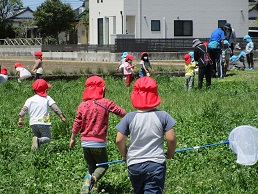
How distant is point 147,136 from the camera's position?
20.0 feet

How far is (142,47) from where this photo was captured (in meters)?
39.4

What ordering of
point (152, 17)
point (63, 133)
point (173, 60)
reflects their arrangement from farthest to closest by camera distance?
point (152, 17) → point (173, 60) → point (63, 133)

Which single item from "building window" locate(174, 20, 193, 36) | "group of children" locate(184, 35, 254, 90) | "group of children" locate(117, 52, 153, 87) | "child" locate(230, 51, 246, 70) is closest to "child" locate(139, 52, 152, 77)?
"group of children" locate(117, 52, 153, 87)

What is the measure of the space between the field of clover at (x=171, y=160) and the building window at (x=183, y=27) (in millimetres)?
30779

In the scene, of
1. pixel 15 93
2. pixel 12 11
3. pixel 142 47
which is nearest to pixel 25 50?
pixel 142 47

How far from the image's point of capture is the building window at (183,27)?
4611 centimetres

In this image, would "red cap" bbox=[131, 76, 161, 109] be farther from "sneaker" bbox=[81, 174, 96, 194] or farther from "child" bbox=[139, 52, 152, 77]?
"child" bbox=[139, 52, 152, 77]

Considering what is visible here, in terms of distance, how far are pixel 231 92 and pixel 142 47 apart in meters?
23.0

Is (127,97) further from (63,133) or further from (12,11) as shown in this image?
(12,11)

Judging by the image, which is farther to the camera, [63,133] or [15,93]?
[15,93]

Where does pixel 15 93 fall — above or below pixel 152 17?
below

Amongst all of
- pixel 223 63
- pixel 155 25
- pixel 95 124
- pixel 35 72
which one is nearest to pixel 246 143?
pixel 95 124

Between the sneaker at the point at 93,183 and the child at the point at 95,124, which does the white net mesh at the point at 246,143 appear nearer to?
the child at the point at 95,124

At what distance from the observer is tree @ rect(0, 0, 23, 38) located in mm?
68188
